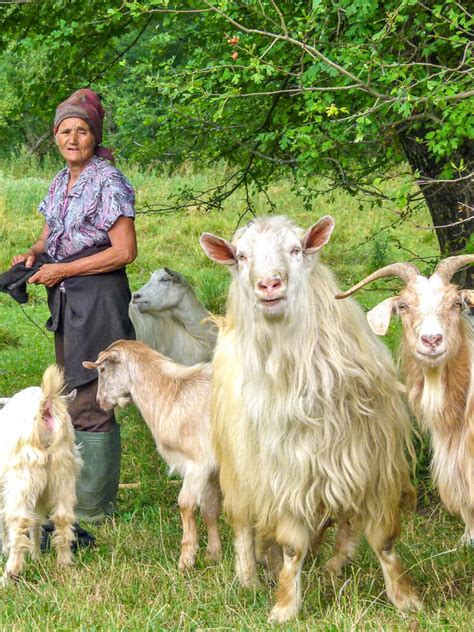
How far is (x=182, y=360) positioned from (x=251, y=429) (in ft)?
11.8

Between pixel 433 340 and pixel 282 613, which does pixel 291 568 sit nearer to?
pixel 282 613

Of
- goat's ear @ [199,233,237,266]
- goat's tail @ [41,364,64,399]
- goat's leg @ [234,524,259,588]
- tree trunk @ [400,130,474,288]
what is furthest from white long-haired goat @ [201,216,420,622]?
tree trunk @ [400,130,474,288]

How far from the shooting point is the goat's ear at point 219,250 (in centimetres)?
468

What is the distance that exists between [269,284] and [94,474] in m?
2.34

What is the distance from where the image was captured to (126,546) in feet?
18.4

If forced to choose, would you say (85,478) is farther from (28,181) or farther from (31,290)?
(28,181)

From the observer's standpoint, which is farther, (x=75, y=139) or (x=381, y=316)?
(x=75, y=139)

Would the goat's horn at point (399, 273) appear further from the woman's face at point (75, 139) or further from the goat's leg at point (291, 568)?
the woman's face at point (75, 139)

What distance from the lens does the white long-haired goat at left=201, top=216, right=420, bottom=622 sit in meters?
4.62

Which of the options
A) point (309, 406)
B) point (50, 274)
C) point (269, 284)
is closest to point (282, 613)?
point (309, 406)

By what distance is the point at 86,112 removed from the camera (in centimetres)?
608

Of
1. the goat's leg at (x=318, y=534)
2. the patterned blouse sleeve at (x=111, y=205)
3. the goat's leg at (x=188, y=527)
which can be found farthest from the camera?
the patterned blouse sleeve at (x=111, y=205)

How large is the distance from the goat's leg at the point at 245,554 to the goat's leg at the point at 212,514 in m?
0.33

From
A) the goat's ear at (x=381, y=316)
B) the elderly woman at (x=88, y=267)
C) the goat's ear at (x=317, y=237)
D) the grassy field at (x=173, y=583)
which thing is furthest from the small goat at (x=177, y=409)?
the goat's ear at (x=381, y=316)
